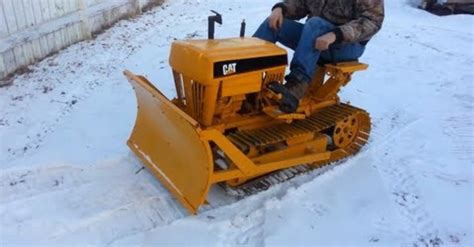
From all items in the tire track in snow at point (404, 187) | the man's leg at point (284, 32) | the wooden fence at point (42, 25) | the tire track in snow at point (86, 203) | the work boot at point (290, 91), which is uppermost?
the man's leg at point (284, 32)

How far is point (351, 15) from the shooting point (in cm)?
365

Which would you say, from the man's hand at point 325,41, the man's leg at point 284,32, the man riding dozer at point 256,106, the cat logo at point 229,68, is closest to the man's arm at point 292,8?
the man riding dozer at point 256,106

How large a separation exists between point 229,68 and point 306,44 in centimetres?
71

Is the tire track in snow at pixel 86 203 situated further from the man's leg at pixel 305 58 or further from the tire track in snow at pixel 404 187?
the tire track in snow at pixel 404 187

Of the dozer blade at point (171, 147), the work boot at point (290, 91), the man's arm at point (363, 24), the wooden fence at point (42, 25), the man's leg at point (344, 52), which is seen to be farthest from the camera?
the wooden fence at point (42, 25)

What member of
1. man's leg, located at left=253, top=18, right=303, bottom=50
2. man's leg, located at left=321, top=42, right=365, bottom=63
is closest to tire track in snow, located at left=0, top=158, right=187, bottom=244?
man's leg, located at left=253, top=18, right=303, bottom=50

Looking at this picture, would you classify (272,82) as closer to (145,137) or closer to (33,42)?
(145,137)

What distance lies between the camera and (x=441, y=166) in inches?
152

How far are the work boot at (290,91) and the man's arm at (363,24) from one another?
0.40m

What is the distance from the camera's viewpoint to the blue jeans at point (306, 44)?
347 centimetres

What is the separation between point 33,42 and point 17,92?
103cm

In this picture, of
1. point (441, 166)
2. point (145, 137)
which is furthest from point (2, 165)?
point (441, 166)

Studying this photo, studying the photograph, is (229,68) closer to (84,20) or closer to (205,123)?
(205,123)

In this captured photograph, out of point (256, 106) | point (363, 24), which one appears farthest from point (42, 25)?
point (363, 24)
